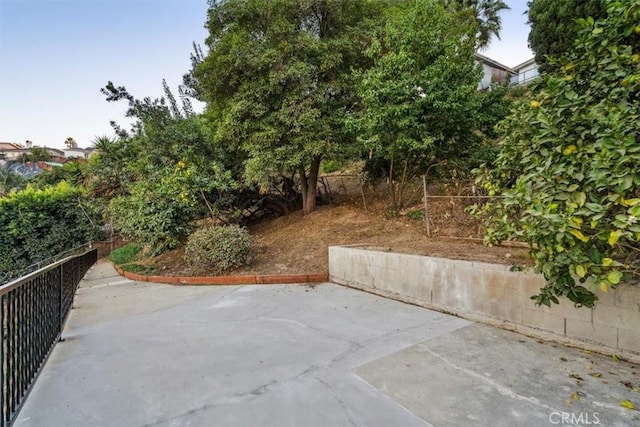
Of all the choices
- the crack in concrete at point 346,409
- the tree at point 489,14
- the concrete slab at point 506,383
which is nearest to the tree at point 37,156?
the tree at point 489,14

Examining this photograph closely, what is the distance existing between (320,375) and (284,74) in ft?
19.2

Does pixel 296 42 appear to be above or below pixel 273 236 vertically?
above

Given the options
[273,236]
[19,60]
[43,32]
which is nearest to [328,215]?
[273,236]

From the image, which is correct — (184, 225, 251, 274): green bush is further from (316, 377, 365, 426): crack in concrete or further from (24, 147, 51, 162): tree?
(24, 147, 51, 162): tree

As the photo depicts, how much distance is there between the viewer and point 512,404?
6.56ft

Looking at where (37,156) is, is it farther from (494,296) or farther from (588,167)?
(588,167)

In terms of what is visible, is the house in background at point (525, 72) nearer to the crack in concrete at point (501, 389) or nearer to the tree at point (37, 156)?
the crack in concrete at point (501, 389)

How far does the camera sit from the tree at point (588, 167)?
6.77 ft

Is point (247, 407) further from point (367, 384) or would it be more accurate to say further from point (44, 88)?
point (44, 88)

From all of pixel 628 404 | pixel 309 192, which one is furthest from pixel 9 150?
pixel 628 404

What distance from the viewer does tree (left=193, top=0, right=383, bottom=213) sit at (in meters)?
6.83

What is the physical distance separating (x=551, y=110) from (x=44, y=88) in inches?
509

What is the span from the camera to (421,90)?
5750 mm

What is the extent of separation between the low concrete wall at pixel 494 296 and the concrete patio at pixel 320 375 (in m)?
0.18
